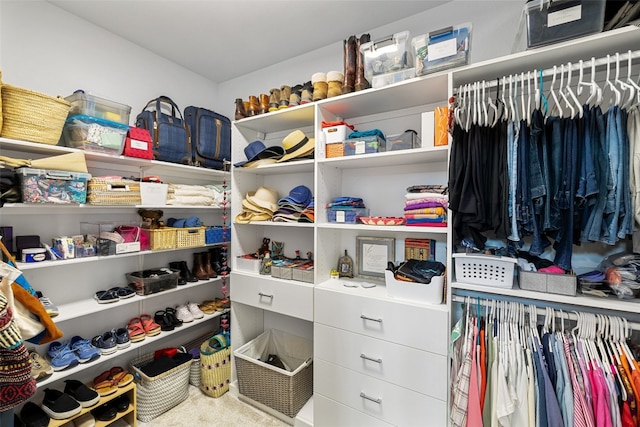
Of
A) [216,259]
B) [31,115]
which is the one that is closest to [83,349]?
[216,259]

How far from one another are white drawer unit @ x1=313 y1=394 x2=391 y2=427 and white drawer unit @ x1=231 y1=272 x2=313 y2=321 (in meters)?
0.52

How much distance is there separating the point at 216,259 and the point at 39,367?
1.28m

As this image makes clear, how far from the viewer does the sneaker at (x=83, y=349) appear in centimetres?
167

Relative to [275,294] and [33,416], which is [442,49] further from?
[33,416]

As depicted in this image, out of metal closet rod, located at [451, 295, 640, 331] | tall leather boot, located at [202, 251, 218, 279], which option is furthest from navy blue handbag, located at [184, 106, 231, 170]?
metal closet rod, located at [451, 295, 640, 331]

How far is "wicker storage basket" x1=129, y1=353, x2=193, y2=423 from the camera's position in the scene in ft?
6.14

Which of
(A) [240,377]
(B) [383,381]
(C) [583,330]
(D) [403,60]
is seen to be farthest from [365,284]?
(D) [403,60]

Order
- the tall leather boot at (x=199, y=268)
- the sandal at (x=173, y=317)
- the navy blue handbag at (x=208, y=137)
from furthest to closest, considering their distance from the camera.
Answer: the tall leather boot at (x=199, y=268), the navy blue handbag at (x=208, y=137), the sandal at (x=173, y=317)

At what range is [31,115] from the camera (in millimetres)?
1437

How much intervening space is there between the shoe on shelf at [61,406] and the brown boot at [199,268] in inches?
41.1

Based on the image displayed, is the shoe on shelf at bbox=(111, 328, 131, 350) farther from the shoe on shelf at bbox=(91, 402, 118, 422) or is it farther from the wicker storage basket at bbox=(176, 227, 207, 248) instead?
the wicker storage basket at bbox=(176, 227, 207, 248)

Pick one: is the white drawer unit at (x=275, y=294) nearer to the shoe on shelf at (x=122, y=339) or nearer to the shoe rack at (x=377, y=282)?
the shoe rack at (x=377, y=282)

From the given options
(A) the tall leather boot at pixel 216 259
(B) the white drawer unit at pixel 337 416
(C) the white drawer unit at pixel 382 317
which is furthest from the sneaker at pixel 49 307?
(B) the white drawer unit at pixel 337 416

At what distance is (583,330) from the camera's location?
1.18 meters
